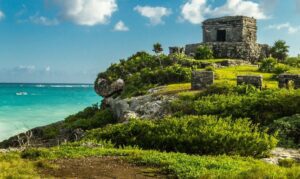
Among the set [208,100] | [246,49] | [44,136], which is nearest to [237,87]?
[208,100]

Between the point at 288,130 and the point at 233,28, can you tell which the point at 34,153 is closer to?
the point at 288,130

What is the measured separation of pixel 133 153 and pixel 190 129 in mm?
3071

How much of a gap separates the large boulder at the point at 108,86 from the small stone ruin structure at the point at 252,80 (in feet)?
40.1

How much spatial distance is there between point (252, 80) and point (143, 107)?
6.12 meters

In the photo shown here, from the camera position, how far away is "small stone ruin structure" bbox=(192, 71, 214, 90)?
2753cm

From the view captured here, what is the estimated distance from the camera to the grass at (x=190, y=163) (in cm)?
1132

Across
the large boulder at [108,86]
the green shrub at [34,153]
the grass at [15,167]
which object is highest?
the large boulder at [108,86]

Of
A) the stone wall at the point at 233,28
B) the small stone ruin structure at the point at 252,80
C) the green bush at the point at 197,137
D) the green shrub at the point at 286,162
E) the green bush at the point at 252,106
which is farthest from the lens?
the stone wall at the point at 233,28

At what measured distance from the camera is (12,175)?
12.0 m

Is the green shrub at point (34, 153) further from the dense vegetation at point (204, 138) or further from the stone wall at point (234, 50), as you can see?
the stone wall at point (234, 50)

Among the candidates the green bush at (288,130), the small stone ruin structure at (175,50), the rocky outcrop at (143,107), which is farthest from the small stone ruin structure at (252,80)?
the small stone ruin structure at (175,50)

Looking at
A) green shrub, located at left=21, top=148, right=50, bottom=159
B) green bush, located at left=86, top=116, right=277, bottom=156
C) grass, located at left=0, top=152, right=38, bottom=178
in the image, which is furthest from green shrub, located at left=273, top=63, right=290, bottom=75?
grass, located at left=0, top=152, right=38, bottom=178

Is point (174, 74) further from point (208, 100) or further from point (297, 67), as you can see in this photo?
point (297, 67)

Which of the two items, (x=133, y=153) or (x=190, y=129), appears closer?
(x=133, y=153)
